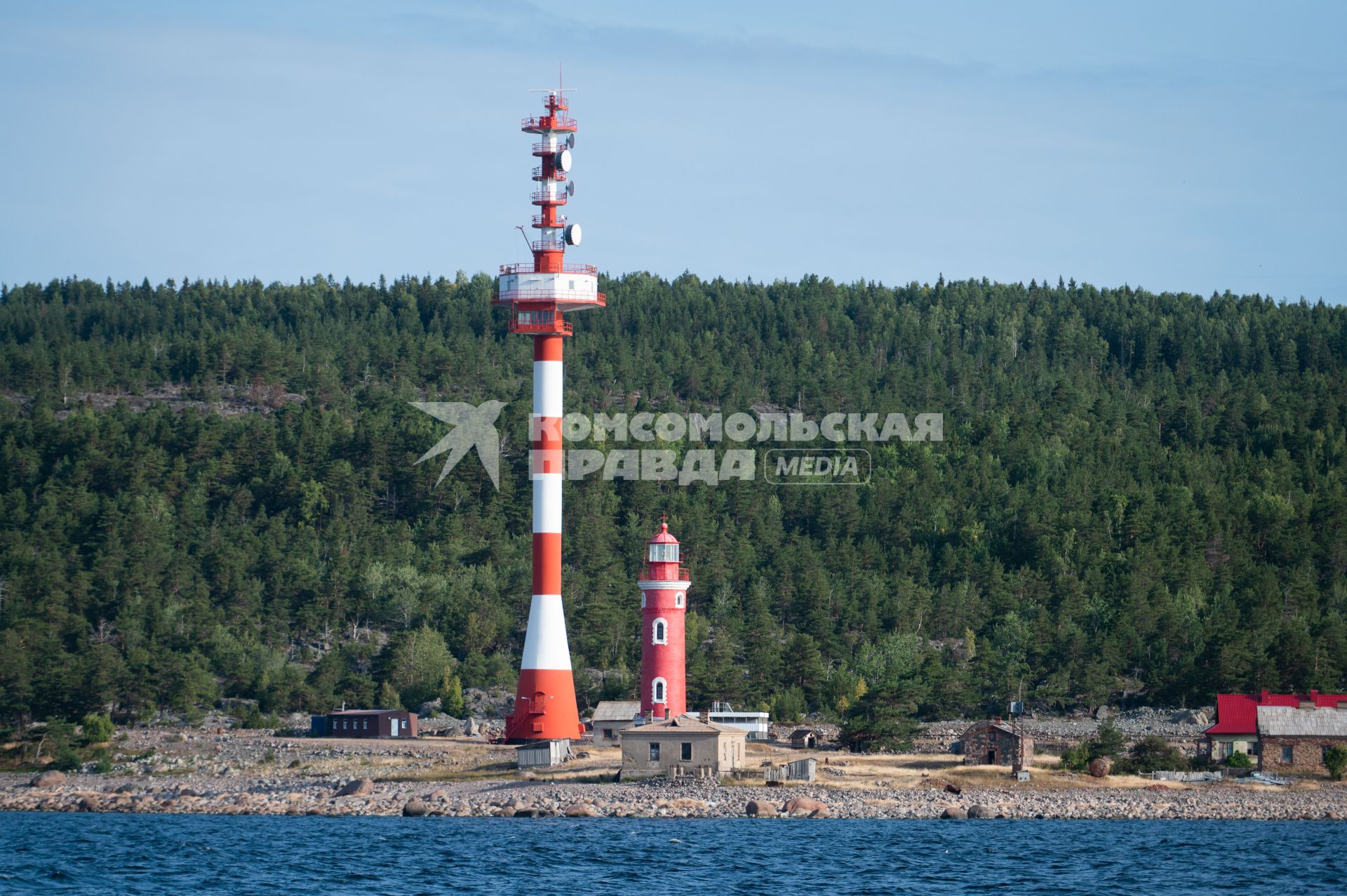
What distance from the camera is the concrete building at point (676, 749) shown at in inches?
2758

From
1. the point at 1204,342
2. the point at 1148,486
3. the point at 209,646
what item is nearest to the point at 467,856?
the point at 209,646

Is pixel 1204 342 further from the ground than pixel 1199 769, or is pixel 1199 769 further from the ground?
pixel 1204 342

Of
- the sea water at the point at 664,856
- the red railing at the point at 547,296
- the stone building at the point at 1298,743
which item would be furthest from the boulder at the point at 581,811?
the stone building at the point at 1298,743

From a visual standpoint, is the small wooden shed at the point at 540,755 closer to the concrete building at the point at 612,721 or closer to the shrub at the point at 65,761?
the concrete building at the point at 612,721

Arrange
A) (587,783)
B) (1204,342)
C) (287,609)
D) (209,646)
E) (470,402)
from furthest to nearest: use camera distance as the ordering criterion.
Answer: (1204,342) → (470,402) → (287,609) → (209,646) → (587,783)

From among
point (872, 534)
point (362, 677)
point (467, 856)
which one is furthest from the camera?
point (872, 534)

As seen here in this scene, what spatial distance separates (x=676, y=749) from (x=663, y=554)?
28.8 feet

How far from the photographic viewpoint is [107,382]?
162 meters

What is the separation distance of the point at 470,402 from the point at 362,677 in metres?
61.2

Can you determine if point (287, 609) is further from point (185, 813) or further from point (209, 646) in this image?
point (185, 813)

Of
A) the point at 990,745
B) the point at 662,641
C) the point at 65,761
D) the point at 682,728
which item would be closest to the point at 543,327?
the point at 662,641

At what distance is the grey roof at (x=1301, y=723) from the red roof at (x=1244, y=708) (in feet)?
2.90

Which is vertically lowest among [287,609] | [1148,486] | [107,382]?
[287,609]

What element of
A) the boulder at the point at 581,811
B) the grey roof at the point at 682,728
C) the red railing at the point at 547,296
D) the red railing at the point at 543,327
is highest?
the red railing at the point at 547,296
